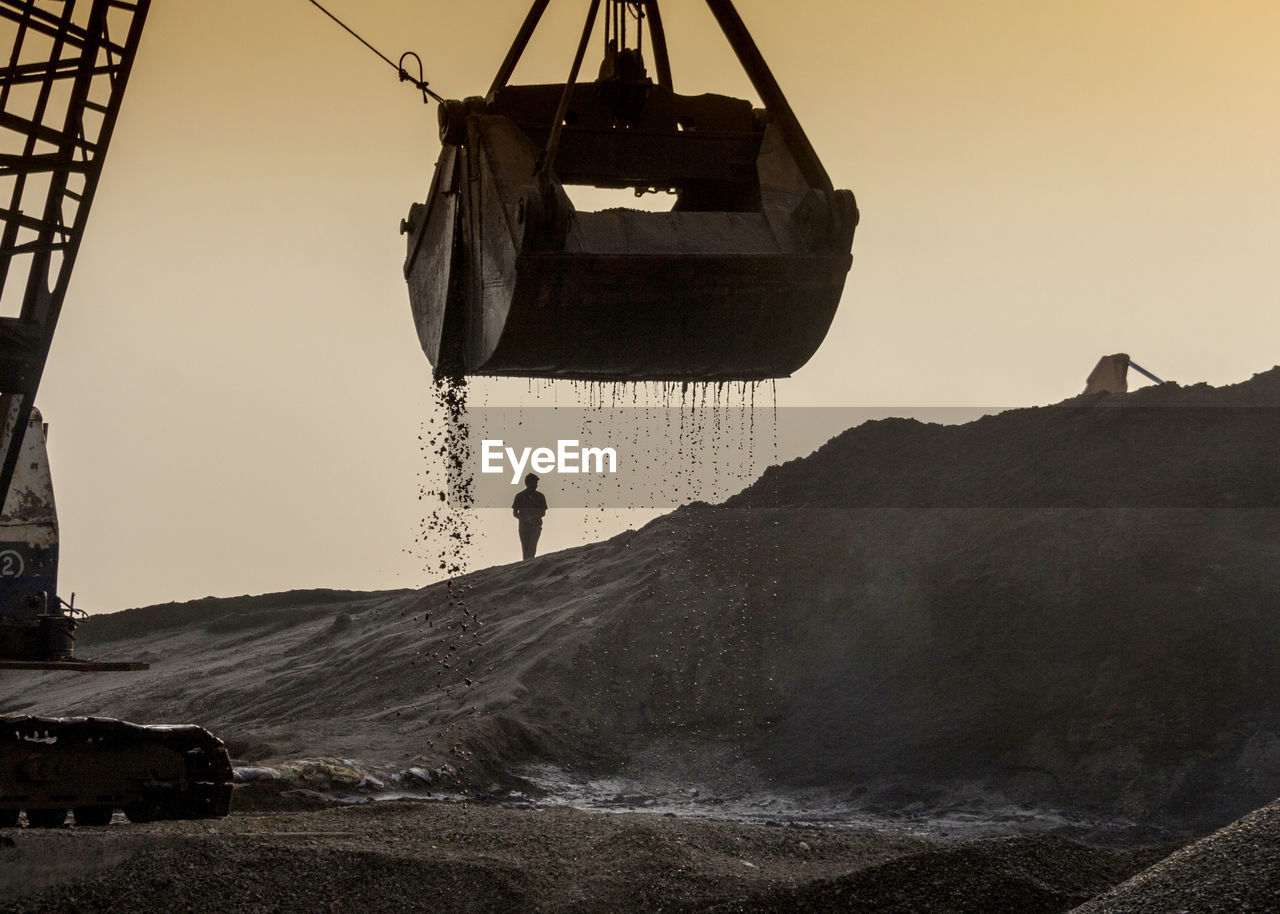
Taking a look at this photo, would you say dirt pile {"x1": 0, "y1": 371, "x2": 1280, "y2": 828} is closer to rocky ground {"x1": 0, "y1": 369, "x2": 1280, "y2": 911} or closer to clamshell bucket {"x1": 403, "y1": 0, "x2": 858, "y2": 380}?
rocky ground {"x1": 0, "y1": 369, "x2": 1280, "y2": 911}

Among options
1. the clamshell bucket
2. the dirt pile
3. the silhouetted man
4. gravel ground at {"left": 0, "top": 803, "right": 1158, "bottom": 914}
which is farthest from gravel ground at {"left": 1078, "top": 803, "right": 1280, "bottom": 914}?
the silhouetted man

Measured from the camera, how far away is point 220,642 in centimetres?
2391

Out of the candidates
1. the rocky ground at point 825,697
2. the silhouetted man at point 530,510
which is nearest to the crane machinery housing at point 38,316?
the rocky ground at point 825,697

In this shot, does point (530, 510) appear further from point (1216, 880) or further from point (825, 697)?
point (1216, 880)

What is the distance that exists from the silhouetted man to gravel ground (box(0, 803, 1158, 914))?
38.5 ft

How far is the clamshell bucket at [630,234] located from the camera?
7.16m

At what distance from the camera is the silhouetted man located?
809 inches

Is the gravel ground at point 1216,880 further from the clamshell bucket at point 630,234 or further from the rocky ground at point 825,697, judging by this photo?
the clamshell bucket at point 630,234

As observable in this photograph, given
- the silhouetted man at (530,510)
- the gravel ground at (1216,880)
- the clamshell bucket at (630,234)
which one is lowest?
the gravel ground at (1216,880)

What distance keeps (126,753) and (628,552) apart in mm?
12038

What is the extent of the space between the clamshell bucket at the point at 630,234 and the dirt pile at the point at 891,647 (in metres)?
6.01

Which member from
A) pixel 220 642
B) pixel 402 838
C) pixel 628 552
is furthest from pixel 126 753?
pixel 220 642

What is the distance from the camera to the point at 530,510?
68.1ft

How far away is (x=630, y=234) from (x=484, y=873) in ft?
11.0
